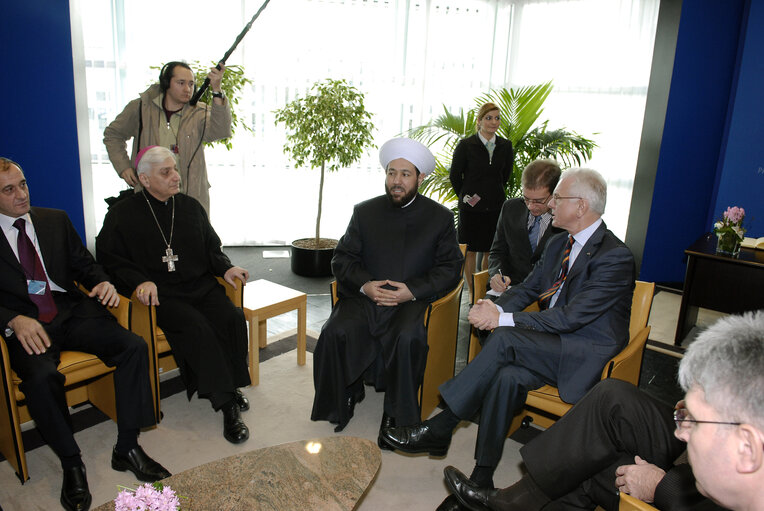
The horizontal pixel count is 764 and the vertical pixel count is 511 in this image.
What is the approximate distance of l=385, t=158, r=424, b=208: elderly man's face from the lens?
326cm

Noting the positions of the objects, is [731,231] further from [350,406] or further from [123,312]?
[123,312]

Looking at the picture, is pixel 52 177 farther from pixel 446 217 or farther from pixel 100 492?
pixel 446 217

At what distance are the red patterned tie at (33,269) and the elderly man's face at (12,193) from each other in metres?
0.08

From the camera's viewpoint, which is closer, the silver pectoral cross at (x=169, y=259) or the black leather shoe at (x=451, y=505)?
the black leather shoe at (x=451, y=505)

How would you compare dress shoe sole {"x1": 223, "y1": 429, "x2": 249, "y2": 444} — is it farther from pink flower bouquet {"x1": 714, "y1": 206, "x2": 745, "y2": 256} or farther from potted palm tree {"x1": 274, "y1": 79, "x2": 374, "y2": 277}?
pink flower bouquet {"x1": 714, "y1": 206, "x2": 745, "y2": 256}

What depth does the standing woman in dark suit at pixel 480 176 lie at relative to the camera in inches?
195

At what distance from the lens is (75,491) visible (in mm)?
2367

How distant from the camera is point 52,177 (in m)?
4.56

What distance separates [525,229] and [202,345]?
2.09m

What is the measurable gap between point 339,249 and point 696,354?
2372 millimetres

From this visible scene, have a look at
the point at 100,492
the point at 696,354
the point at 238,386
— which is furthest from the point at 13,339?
the point at 696,354

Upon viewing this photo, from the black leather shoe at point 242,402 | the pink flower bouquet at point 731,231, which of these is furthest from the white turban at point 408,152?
the pink flower bouquet at point 731,231

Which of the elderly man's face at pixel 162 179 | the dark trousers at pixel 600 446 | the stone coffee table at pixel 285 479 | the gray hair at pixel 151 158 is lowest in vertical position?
the stone coffee table at pixel 285 479

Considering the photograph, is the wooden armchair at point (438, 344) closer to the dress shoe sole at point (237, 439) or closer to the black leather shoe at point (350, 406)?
the black leather shoe at point (350, 406)
